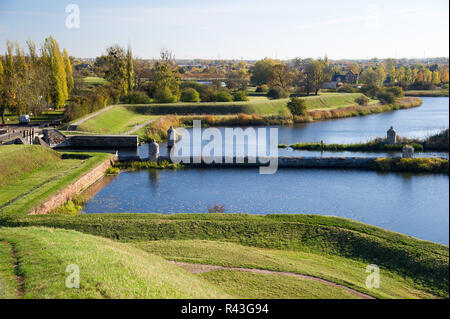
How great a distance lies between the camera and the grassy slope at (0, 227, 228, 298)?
25.6 ft

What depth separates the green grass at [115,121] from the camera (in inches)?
1439

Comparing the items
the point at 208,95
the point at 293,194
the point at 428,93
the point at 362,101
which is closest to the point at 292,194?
the point at 293,194

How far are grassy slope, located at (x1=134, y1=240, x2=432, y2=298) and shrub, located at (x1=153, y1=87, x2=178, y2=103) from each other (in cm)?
4122

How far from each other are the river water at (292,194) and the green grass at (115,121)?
1285 centimetres

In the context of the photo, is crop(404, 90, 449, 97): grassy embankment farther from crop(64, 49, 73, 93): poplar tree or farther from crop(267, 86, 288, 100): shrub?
crop(64, 49, 73, 93): poplar tree

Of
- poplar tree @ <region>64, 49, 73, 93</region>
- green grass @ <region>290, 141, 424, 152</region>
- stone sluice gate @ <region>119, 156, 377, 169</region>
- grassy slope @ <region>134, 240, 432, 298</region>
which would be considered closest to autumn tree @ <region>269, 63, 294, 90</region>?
poplar tree @ <region>64, 49, 73, 93</region>

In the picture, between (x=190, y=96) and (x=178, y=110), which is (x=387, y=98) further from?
(x=178, y=110)

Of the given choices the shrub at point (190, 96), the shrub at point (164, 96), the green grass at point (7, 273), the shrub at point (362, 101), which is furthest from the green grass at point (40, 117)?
the shrub at point (362, 101)

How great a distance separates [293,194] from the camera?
2028 centimetres

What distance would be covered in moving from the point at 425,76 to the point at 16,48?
216 ft

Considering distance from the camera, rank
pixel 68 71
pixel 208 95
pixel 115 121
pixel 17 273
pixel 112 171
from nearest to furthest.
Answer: pixel 17 273 < pixel 112 171 < pixel 115 121 < pixel 68 71 < pixel 208 95

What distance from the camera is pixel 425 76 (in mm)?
79438

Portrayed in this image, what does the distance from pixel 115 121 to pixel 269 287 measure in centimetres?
3412
